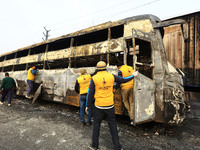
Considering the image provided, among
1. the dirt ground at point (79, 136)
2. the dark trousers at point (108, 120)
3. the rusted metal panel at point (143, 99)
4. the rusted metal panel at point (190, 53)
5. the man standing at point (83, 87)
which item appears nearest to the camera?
the dark trousers at point (108, 120)

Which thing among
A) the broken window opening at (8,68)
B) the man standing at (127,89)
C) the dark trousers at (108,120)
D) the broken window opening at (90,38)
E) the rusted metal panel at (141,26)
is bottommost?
the dark trousers at (108,120)

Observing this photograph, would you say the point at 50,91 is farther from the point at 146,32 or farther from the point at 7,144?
the point at 146,32

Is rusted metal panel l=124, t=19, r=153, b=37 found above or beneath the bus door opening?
above

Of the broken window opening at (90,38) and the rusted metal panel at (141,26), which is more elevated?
the broken window opening at (90,38)

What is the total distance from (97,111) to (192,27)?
7.09 meters

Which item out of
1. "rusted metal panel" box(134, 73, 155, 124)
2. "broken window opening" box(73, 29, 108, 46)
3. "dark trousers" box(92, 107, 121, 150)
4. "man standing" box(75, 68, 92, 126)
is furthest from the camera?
"broken window opening" box(73, 29, 108, 46)

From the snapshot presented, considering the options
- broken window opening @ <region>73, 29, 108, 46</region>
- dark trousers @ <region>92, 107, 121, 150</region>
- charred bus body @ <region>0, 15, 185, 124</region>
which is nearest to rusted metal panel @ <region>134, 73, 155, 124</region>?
charred bus body @ <region>0, 15, 185, 124</region>

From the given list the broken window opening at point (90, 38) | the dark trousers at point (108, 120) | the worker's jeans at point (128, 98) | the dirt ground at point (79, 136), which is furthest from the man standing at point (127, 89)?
the broken window opening at point (90, 38)

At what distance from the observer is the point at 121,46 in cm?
304

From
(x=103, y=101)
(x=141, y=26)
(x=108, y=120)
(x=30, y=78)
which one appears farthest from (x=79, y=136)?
(x=30, y=78)

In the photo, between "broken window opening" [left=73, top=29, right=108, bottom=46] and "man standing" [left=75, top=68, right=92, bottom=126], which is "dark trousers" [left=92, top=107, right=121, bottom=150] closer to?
"man standing" [left=75, top=68, right=92, bottom=126]

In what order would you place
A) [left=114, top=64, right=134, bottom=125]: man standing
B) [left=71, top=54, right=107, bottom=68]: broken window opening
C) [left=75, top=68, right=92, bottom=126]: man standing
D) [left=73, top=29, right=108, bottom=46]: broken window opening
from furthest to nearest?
1. [left=73, top=29, right=108, bottom=46]: broken window opening
2. [left=71, top=54, right=107, bottom=68]: broken window opening
3. [left=75, top=68, right=92, bottom=126]: man standing
4. [left=114, top=64, right=134, bottom=125]: man standing

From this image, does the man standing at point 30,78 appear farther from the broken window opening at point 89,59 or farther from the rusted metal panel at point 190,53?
the rusted metal panel at point 190,53

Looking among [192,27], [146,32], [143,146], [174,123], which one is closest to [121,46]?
[146,32]
